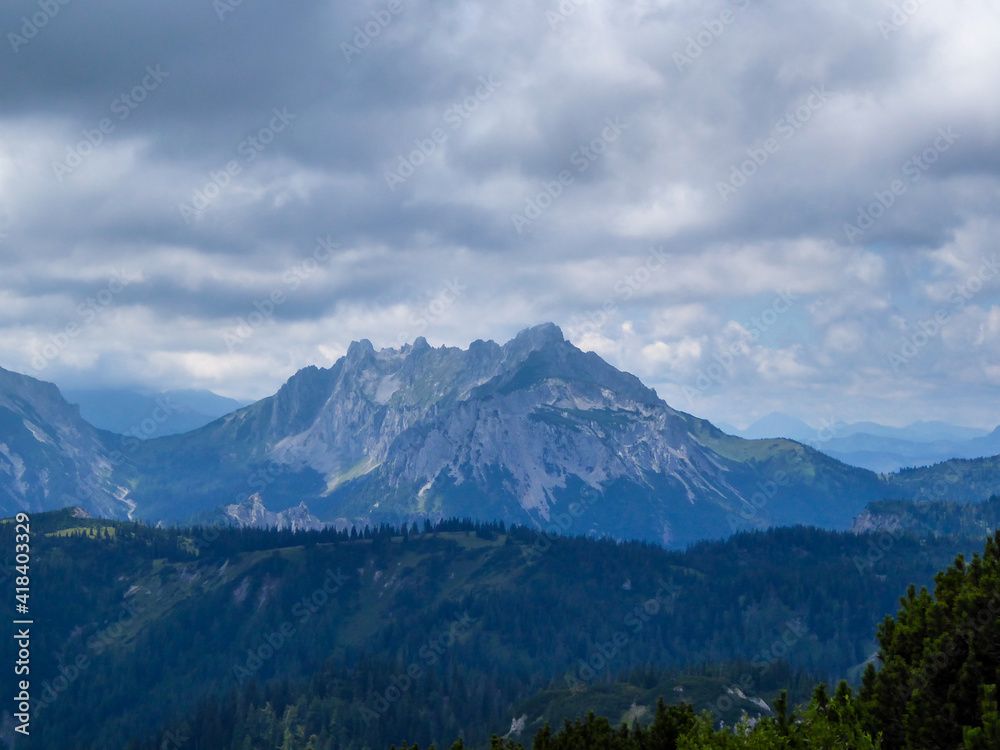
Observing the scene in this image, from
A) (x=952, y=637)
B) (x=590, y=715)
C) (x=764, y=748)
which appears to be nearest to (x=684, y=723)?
(x=590, y=715)

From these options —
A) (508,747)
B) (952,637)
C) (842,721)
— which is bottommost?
(508,747)

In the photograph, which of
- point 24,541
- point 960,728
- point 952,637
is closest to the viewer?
point 960,728

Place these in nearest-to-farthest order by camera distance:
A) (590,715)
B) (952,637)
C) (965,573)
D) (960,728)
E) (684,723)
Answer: (960,728), (952,637), (965,573), (684,723), (590,715)

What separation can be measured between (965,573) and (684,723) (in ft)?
60.9

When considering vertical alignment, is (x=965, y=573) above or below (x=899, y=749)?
above

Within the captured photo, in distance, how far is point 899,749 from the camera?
156ft

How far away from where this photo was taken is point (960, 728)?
44.5 m

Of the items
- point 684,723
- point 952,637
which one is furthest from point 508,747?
point 952,637

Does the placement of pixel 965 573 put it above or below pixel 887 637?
above

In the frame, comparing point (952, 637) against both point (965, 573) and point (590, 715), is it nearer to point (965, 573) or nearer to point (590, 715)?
point (965, 573)

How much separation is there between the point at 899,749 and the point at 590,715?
859 inches

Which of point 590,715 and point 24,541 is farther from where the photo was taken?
point 24,541

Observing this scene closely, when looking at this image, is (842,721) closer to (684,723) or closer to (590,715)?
(684,723)

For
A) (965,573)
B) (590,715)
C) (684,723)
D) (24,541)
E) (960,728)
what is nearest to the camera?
(960,728)
